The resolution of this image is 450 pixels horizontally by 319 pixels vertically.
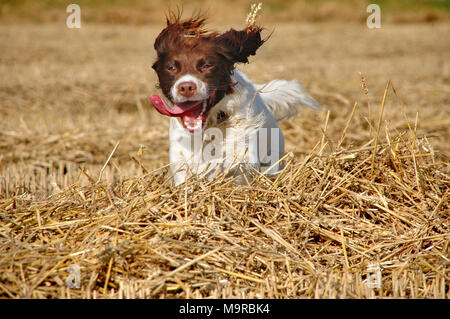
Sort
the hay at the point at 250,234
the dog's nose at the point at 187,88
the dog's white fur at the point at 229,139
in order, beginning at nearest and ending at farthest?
the hay at the point at 250,234 → the dog's nose at the point at 187,88 → the dog's white fur at the point at 229,139

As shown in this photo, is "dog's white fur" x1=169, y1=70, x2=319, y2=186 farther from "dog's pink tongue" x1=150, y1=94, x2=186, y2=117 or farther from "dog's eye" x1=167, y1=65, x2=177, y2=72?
"dog's eye" x1=167, y1=65, x2=177, y2=72

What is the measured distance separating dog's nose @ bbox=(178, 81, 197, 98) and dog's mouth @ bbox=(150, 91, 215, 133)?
0.10 metres

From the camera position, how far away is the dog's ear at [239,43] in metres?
2.16

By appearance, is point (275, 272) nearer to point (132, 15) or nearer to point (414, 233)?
point (414, 233)

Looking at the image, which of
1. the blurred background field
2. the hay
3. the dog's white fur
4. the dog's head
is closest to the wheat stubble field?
the hay

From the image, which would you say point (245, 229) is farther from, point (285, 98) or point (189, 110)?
point (285, 98)

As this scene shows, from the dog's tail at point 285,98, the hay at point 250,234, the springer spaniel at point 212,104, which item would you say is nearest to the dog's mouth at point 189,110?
the springer spaniel at point 212,104

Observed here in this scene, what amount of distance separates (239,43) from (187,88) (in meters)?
0.36

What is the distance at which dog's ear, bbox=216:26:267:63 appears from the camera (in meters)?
2.16

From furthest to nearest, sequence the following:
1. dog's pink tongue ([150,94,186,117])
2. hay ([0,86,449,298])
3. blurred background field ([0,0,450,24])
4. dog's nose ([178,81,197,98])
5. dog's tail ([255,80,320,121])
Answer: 1. blurred background field ([0,0,450,24])
2. dog's tail ([255,80,320,121])
3. dog's pink tongue ([150,94,186,117])
4. dog's nose ([178,81,197,98])
5. hay ([0,86,449,298])

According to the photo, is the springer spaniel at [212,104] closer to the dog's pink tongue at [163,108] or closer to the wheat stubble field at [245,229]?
the dog's pink tongue at [163,108]

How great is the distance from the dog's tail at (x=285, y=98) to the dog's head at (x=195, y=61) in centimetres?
84

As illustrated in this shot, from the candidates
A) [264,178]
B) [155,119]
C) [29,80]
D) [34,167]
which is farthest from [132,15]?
[264,178]
